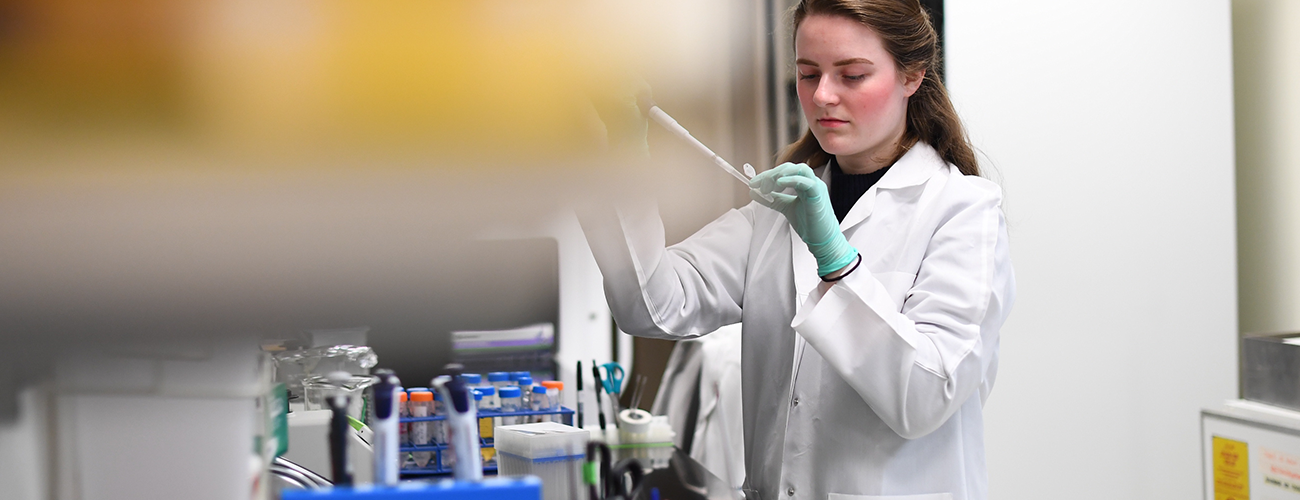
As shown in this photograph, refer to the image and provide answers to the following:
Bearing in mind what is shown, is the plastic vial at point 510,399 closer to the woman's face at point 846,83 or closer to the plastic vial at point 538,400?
the plastic vial at point 538,400

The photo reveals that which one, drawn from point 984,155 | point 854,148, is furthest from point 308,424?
point 984,155

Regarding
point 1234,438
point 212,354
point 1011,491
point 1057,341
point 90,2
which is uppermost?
point 90,2

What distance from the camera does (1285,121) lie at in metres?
2.10

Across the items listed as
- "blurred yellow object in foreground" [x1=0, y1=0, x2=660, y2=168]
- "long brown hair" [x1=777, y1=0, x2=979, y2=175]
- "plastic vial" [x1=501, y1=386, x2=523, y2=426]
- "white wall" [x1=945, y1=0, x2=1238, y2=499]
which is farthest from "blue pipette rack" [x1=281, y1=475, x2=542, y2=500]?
"white wall" [x1=945, y1=0, x2=1238, y2=499]

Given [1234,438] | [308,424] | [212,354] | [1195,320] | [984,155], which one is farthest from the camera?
[1195,320]

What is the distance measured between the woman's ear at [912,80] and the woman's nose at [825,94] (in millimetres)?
124

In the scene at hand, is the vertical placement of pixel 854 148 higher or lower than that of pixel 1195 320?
higher

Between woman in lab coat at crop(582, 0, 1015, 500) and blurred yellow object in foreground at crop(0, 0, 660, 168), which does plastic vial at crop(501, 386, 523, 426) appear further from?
blurred yellow object in foreground at crop(0, 0, 660, 168)

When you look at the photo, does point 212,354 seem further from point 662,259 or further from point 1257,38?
point 1257,38

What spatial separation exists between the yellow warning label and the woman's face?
978mm

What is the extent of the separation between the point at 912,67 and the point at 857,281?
0.35 m

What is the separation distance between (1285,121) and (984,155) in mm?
829

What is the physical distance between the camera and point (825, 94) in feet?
3.96

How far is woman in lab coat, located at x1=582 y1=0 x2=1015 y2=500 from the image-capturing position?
1.10m
